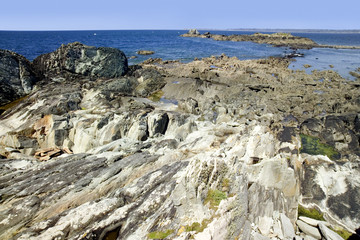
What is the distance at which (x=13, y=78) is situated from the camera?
34.8 meters

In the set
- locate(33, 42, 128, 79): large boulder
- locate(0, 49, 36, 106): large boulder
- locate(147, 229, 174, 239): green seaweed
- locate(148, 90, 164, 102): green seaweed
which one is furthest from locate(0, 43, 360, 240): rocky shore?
locate(33, 42, 128, 79): large boulder

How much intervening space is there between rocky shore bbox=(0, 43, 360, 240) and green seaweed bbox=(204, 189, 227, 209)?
54 millimetres

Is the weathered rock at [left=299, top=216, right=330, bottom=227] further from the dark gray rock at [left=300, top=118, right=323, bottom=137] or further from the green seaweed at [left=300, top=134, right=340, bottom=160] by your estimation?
the dark gray rock at [left=300, top=118, right=323, bottom=137]

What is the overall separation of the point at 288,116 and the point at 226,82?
51.9 ft

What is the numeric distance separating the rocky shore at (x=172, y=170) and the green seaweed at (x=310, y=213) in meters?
0.06

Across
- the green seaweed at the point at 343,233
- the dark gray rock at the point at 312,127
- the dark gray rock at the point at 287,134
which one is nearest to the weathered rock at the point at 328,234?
the green seaweed at the point at 343,233

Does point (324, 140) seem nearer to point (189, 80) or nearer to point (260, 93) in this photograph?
point (260, 93)

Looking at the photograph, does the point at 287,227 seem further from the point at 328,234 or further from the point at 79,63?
the point at 79,63

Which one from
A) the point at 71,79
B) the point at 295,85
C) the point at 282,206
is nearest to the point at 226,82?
the point at 295,85

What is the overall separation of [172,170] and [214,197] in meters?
3.92

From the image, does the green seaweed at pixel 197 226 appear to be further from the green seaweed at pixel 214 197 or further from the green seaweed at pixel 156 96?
the green seaweed at pixel 156 96

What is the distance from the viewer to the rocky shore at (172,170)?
33.1 feet

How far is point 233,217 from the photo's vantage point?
32.8ft

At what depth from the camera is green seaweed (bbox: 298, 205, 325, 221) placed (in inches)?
502
